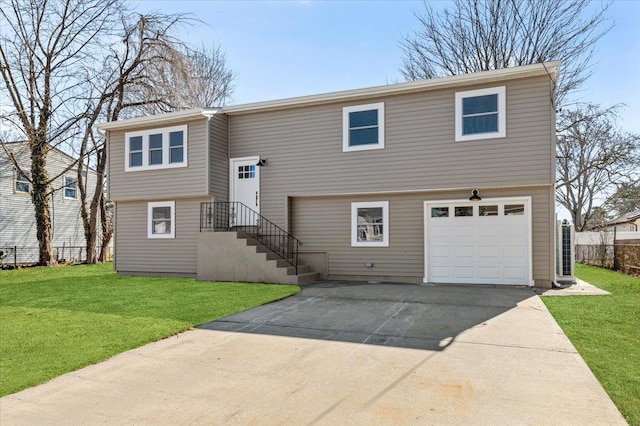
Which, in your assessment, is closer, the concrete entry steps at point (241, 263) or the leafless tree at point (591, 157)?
the concrete entry steps at point (241, 263)

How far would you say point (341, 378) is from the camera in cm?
427

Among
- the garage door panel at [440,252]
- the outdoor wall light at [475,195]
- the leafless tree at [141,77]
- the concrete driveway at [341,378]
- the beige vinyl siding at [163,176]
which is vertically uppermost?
the leafless tree at [141,77]

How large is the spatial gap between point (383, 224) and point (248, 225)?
414 centimetres

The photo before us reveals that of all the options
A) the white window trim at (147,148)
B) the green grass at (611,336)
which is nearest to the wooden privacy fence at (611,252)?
the green grass at (611,336)

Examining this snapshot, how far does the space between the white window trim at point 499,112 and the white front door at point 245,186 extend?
5.82m

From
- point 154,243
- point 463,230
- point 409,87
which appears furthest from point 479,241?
point 154,243

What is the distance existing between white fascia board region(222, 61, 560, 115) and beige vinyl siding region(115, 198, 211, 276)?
3321mm

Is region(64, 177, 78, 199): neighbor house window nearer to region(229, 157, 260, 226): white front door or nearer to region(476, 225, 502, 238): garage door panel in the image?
region(229, 157, 260, 226): white front door

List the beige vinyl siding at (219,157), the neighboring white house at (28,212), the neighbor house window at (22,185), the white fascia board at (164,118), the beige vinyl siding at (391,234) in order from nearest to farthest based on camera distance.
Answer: the beige vinyl siding at (391,234) → the white fascia board at (164,118) → the beige vinyl siding at (219,157) → the neighboring white house at (28,212) → the neighbor house window at (22,185)

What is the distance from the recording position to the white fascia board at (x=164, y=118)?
12359mm

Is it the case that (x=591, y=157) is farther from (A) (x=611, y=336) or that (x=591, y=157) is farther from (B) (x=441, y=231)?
(A) (x=611, y=336)

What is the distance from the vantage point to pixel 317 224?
1225cm

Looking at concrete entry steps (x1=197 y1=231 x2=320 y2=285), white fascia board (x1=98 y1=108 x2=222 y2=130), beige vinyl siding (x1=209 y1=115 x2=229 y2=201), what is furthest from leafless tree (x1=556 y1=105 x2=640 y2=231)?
white fascia board (x1=98 y1=108 x2=222 y2=130)

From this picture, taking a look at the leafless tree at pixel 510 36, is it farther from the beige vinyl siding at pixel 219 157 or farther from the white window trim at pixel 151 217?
the white window trim at pixel 151 217
